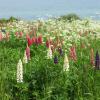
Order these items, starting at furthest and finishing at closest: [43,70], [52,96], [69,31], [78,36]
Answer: [69,31] → [78,36] → [43,70] → [52,96]

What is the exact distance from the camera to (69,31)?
1798 cm

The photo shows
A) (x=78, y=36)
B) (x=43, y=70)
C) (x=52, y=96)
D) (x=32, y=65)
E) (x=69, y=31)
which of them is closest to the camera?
(x=52, y=96)

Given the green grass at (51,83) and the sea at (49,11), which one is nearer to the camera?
the green grass at (51,83)

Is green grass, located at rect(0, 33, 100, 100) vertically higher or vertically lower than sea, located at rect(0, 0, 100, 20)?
lower

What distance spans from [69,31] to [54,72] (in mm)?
7890

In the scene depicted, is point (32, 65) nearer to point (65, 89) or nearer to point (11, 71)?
point (11, 71)

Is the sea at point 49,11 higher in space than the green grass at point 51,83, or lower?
higher

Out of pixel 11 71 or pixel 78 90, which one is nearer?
pixel 78 90

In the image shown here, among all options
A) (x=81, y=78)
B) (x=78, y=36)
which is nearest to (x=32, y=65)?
(x=81, y=78)

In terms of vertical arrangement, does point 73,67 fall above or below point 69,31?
below

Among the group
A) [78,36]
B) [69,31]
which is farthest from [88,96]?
[69,31]

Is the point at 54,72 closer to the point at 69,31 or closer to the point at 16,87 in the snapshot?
the point at 16,87

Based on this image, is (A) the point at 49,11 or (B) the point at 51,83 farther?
(A) the point at 49,11

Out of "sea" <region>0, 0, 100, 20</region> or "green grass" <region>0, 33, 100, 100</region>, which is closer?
"green grass" <region>0, 33, 100, 100</region>
